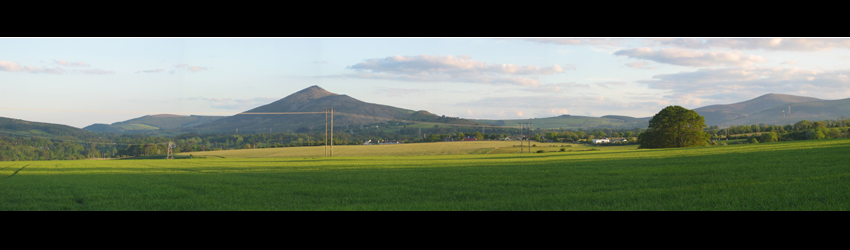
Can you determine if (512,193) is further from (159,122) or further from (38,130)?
(159,122)

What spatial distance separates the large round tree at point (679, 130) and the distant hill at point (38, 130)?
276 feet

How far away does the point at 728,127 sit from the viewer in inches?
2067

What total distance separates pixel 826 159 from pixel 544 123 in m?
62.3

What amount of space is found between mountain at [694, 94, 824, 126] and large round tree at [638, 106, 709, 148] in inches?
86.1

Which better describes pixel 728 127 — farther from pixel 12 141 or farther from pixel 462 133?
pixel 12 141

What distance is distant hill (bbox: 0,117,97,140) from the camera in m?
74.4

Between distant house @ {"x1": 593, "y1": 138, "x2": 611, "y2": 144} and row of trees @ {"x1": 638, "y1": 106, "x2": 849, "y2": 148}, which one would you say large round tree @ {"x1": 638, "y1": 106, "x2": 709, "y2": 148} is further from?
distant house @ {"x1": 593, "y1": 138, "x2": 611, "y2": 144}

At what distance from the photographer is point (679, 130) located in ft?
147

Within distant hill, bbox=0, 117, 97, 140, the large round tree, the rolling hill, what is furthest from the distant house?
distant hill, bbox=0, 117, 97, 140

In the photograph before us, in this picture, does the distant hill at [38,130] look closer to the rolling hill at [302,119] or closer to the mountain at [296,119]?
the rolling hill at [302,119]

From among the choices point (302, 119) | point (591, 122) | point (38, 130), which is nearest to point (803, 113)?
point (591, 122)

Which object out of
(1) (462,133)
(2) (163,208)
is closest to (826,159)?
(2) (163,208)

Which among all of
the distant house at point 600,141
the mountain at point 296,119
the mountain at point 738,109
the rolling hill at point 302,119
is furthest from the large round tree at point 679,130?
the mountain at point 296,119
